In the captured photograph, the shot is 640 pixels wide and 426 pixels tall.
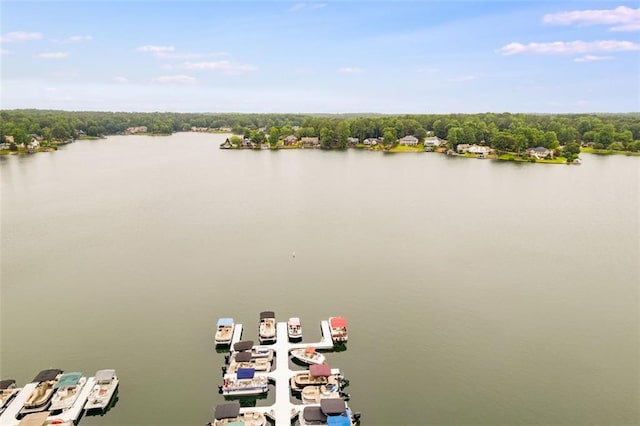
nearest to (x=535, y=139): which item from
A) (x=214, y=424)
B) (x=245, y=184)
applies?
(x=245, y=184)

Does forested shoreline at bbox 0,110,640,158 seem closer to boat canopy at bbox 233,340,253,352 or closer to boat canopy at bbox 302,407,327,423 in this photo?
boat canopy at bbox 233,340,253,352

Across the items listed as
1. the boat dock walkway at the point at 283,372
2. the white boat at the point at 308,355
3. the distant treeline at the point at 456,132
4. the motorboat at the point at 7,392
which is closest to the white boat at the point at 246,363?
the boat dock walkway at the point at 283,372

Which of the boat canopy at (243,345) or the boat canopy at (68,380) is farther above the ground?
the boat canopy at (243,345)

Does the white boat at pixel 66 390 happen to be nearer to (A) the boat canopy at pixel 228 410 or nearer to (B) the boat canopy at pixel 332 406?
(A) the boat canopy at pixel 228 410

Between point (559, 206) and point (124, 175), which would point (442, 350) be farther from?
point (124, 175)

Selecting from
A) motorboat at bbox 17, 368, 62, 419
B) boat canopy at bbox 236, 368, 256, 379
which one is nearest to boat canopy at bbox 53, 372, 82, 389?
motorboat at bbox 17, 368, 62, 419

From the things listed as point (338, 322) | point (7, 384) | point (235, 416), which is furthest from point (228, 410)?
point (7, 384)
